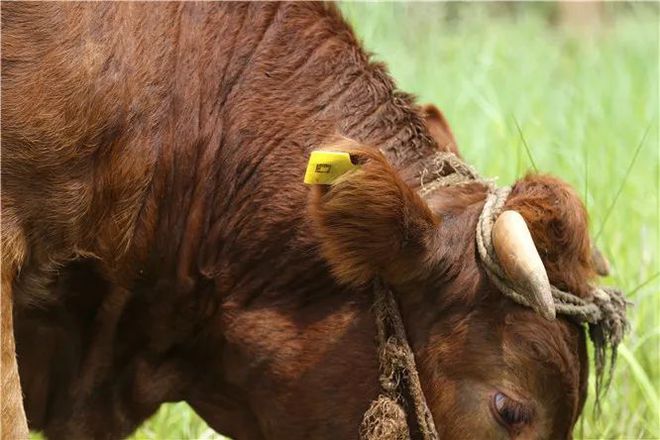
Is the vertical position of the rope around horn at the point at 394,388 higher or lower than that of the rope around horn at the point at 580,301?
lower

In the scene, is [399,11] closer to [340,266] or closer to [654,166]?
[654,166]

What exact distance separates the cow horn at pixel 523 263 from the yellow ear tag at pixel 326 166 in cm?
49

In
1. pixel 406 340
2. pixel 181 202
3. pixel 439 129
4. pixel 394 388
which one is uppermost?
pixel 439 129

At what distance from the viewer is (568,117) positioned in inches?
308

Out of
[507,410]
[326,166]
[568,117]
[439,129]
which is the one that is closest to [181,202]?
[326,166]

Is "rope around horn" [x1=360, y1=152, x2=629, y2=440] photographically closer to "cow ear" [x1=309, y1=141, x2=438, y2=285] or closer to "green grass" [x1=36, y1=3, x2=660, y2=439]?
"cow ear" [x1=309, y1=141, x2=438, y2=285]

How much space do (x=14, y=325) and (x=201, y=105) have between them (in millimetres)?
936

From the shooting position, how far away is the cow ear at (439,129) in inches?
172

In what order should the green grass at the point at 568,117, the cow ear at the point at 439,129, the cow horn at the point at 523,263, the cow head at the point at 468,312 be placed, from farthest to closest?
the green grass at the point at 568,117 → the cow ear at the point at 439,129 → the cow head at the point at 468,312 → the cow horn at the point at 523,263

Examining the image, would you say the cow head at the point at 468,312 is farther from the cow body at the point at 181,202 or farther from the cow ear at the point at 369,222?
the cow body at the point at 181,202

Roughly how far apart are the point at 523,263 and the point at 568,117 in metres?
4.51

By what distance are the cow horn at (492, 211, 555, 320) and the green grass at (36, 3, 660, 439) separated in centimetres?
127

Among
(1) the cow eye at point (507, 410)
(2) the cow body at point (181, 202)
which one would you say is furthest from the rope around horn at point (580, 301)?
(2) the cow body at point (181, 202)

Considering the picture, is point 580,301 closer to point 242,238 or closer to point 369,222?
point 369,222
